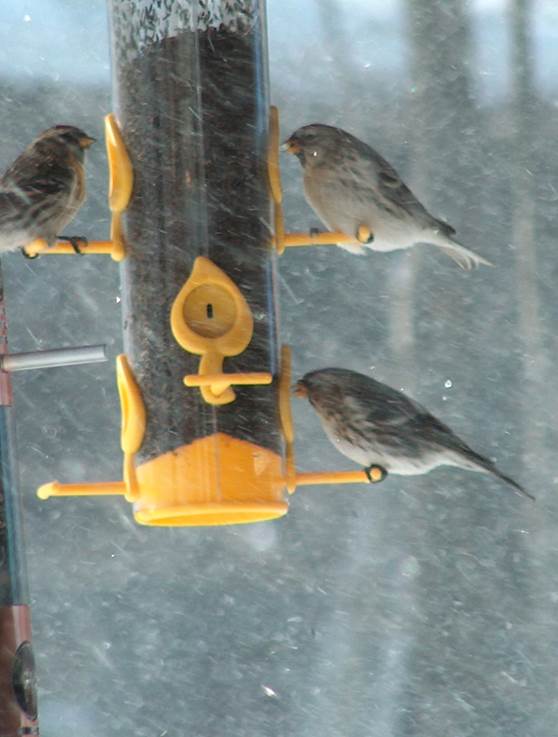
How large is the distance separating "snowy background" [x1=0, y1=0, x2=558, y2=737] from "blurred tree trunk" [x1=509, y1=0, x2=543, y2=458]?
1 cm

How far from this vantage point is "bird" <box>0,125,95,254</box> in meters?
4.21

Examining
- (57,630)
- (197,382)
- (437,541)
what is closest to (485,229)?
(437,541)

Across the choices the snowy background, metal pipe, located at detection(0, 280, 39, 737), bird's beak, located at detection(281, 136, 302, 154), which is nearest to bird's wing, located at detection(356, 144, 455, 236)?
bird's beak, located at detection(281, 136, 302, 154)

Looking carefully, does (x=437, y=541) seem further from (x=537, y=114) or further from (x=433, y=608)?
(x=537, y=114)

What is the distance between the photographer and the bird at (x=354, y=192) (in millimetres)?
4574

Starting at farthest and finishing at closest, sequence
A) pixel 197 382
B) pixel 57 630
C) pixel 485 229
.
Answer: pixel 485 229 → pixel 57 630 → pixel 197 382

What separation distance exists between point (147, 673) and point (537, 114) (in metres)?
2.77

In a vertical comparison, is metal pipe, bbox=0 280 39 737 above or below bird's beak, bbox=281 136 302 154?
below

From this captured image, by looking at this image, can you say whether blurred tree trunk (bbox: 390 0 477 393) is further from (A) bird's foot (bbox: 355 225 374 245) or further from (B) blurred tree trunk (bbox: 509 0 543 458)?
(A) bird's foot (bbox: 355 225 374 245)

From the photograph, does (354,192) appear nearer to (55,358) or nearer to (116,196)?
(116,196)

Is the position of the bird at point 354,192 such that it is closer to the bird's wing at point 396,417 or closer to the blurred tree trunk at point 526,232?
the bird's wing at point 396,417

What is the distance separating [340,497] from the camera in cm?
668

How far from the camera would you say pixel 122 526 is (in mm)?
6582

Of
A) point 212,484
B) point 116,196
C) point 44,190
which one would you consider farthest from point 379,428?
point 44,190
